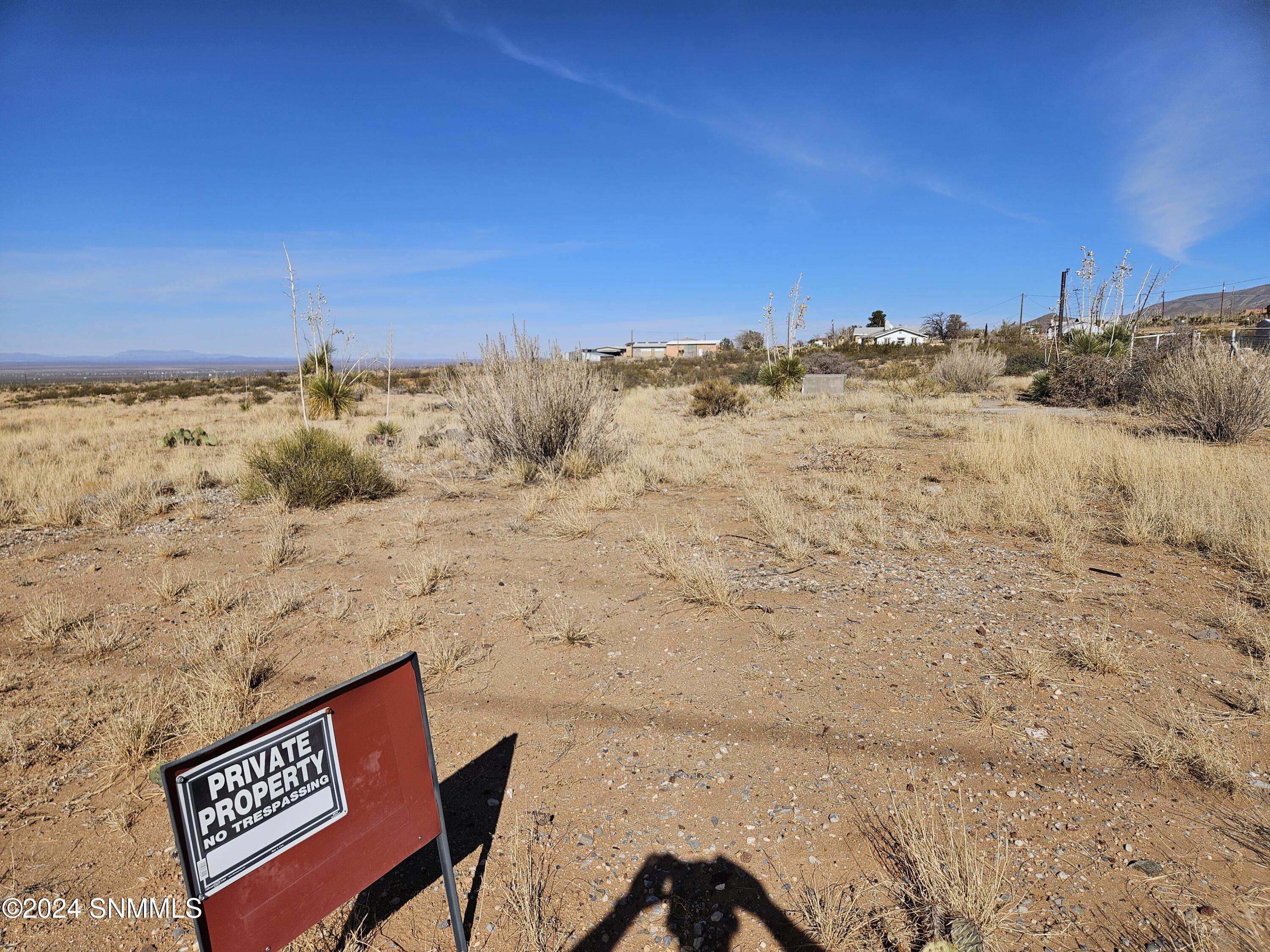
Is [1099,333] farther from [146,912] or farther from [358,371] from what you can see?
[146,912]

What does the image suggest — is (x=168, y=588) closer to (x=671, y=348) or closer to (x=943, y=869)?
(x=943, y=869)

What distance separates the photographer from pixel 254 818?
4.94 ft

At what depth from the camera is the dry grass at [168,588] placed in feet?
16.3

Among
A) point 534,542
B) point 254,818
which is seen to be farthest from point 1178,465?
point 254,818

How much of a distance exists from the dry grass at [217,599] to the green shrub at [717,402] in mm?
13530

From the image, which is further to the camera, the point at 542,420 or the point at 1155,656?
the point at 542,420

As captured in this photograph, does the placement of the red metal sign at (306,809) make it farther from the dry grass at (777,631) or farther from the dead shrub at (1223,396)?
the dead shrub at (1223,396)

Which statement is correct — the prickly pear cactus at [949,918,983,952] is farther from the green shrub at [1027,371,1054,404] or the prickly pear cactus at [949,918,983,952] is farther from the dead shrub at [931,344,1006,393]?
the dead shrub at [931,344,1006,393]

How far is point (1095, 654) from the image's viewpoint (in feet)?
11.7

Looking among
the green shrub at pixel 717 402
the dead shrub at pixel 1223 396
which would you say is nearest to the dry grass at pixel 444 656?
the dead shrub at pixel 1223 396

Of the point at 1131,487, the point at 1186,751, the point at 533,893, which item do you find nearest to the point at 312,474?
the point at 533,893

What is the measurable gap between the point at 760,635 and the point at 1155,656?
230cm

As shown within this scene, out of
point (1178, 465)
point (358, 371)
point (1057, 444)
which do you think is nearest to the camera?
point (1178, 465)

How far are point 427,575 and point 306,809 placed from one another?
3.66 m
